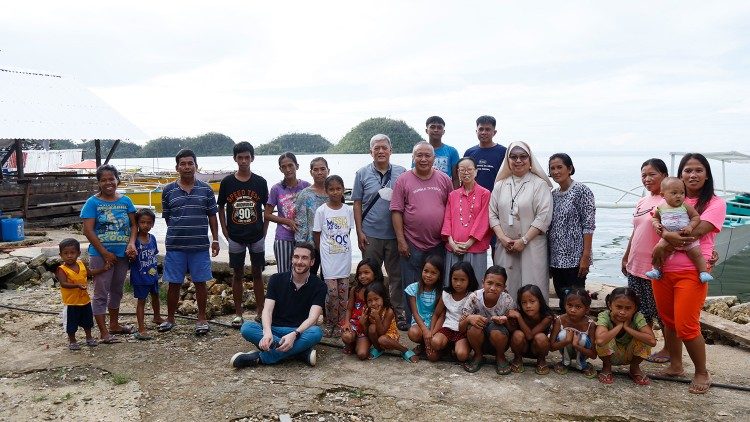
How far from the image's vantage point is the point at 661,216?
3.88m

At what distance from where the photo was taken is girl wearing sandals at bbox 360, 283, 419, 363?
14.6ft

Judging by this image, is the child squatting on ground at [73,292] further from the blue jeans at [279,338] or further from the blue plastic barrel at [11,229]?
the blue plastic barrel at [11,229]

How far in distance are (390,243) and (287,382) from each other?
159cm

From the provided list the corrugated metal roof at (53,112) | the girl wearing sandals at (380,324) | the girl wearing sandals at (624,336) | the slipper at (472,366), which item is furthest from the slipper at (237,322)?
the corrugated metal roof at (53,112)

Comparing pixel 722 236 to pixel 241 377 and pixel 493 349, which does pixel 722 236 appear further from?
pixel 241 377

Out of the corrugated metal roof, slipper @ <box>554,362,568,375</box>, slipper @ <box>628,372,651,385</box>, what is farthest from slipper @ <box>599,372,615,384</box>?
the corrugated metal roof

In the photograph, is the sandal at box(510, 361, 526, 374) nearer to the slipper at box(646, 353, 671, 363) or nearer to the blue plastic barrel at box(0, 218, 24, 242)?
the slipper at box(646, 353, 671, 363)

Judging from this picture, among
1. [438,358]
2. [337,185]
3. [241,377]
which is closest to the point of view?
[241,377]

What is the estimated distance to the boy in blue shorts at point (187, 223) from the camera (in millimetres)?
5098

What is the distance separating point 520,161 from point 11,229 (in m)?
9.79

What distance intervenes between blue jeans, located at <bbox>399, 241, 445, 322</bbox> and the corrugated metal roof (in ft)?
36.0

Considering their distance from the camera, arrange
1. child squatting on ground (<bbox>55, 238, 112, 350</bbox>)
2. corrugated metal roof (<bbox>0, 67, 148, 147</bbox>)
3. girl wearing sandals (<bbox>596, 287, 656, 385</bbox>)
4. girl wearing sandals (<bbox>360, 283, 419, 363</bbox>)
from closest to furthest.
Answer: girl wearing sandals (<bbox>596, 287, 656, 385</bbox>) < girl wearing sandals (<bbox>360, 283, 419, 363</bbox>) < child squatting on ground (<bbox>55, 238, 112, 350</bbox>) < corrugated metal roof (<bbox>0, 67, 148, 147</bbox>)

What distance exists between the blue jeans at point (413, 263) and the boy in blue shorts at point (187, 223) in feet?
5.75

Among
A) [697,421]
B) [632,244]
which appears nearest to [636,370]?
[697,421]
